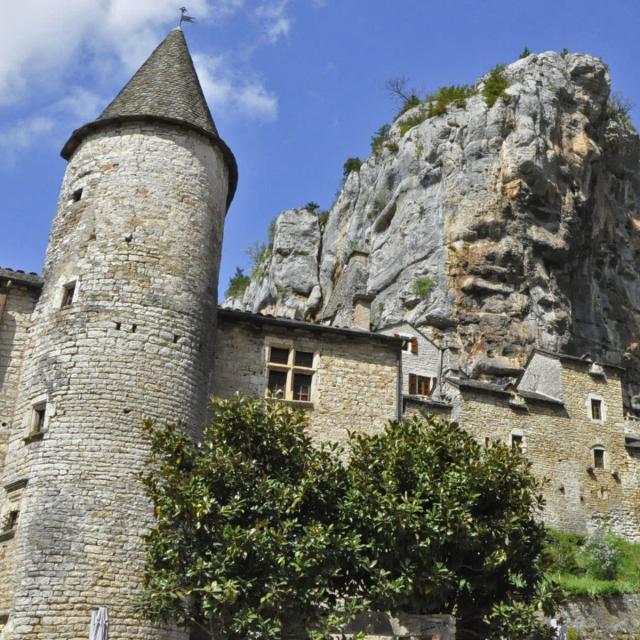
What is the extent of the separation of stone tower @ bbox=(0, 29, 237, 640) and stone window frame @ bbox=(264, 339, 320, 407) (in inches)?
85.4

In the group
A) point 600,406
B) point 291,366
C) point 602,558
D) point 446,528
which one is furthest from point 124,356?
point 600,406

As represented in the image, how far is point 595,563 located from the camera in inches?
1101

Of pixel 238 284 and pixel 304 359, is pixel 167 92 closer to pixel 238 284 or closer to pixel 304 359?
pixel 304 359

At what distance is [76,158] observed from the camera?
810 inches

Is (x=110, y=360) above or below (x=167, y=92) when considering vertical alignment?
below

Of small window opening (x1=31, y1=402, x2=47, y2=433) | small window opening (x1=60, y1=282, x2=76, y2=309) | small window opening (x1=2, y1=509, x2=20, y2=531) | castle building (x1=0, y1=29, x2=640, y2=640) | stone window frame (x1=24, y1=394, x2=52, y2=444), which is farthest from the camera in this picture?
small window opening (x1=60, y1=282, x2=76, y2=309)

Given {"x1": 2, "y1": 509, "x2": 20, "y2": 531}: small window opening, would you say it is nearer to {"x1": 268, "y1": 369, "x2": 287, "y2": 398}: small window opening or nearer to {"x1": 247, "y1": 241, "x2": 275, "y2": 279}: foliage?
{"x1": 268, "y1": 369, "x2": 287, "y2": 398}: small window opening

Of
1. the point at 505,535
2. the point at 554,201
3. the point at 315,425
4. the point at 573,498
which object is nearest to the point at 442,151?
the point at 554,201

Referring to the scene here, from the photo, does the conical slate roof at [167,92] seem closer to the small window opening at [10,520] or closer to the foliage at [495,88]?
the small window opening at [10,520]

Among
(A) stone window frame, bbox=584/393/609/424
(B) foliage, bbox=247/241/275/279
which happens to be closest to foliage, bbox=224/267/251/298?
(B) foliage, bbox=247/241/275/279

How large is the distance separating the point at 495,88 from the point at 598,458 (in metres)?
26.2

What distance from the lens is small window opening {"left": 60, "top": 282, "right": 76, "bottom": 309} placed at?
1855 centimetres

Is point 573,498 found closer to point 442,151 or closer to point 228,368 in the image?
point 228,368

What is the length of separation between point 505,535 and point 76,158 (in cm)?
1362
